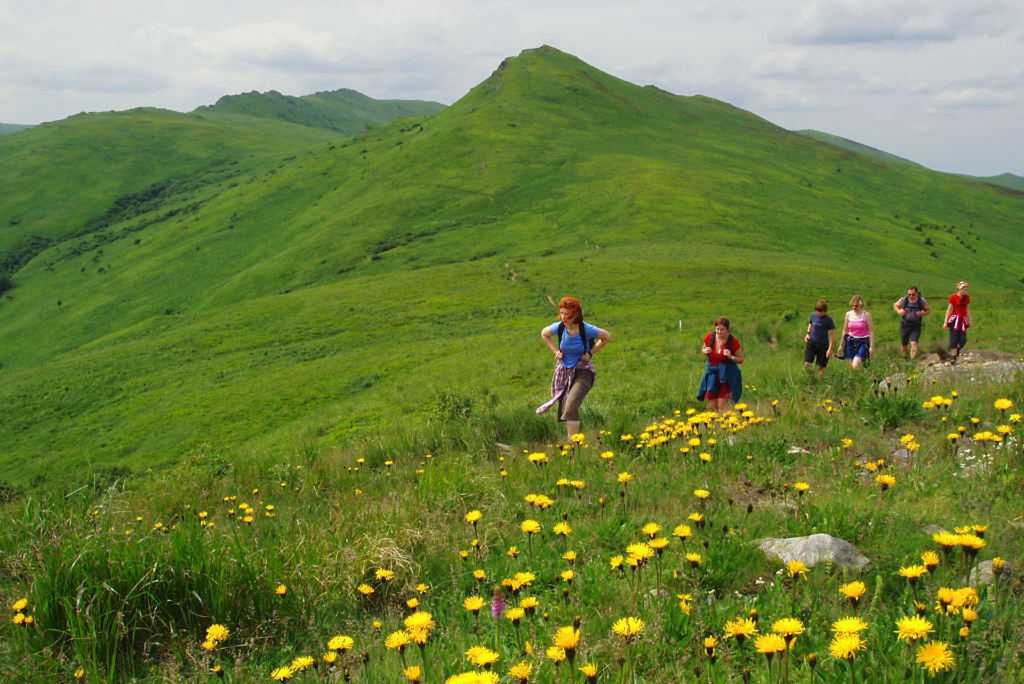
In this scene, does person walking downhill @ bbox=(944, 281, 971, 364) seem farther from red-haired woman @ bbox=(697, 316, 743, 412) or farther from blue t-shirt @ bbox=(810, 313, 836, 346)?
red-haired woman @ bbox=(697, 316, 743, 412)

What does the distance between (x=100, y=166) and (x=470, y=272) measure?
13010 centimetres

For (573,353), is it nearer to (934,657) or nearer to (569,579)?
(569,579)

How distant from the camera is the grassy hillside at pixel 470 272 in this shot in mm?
30422

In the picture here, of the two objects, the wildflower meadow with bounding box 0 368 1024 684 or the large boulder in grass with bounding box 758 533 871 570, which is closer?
the wildflower meadow with bounding box 0 368 1024 684

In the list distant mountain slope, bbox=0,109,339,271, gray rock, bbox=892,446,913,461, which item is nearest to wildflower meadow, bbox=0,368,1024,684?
gray rock, bbox=892,446,913,461

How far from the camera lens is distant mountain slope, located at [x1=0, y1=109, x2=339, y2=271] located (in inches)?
5118

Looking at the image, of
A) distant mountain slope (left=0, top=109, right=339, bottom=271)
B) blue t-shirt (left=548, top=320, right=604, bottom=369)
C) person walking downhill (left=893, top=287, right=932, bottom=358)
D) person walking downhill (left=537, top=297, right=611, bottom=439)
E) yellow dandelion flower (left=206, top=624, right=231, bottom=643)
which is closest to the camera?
yellow dandelion flower (left=206, top=624, right=231, bottom=643)

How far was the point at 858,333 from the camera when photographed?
15523 mm

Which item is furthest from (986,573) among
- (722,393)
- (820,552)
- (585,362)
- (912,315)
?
(912,315)

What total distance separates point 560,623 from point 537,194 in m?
76.9

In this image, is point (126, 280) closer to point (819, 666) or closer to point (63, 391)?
point (63, 391)

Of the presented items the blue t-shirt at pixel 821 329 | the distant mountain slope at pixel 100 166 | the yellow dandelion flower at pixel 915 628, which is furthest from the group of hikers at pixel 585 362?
the distant mountain slope at pixel 100 166

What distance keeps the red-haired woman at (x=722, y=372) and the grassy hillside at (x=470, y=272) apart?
1046mm

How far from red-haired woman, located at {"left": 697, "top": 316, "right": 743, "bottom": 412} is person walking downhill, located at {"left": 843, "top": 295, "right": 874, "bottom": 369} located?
16.5 ft
